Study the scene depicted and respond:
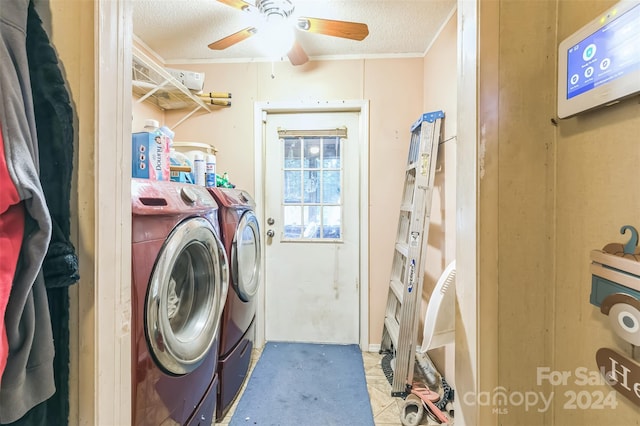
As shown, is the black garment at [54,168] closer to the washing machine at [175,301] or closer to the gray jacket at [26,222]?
the gray jacket at [26,222]

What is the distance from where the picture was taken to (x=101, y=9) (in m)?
0.65

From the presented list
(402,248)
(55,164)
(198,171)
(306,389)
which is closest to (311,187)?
(402,248)

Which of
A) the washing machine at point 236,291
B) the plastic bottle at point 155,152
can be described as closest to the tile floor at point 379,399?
the washing machine at point 236,291

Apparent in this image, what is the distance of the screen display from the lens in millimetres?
465

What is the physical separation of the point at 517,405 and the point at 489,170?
0.59 m

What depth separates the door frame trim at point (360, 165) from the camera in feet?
7.01

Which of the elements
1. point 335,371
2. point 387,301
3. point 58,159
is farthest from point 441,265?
point 58,159

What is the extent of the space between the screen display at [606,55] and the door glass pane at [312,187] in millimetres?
1699

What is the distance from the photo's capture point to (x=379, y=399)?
162cm

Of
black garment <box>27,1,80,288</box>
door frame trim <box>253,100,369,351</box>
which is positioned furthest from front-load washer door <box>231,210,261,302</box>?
black garment <box>27,1,80,288</box>

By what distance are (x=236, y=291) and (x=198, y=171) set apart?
670mm

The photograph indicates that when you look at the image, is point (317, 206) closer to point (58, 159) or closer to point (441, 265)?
point (441, 265)

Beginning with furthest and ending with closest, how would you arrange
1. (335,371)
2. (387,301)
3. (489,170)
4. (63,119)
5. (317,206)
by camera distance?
(317,206) → (387,301) → (335,371) → (489,170) → (63,119)

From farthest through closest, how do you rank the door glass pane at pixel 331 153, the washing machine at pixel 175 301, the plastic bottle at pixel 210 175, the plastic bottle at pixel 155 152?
1. the door glass pane at pixel 331 153
2. the plastic bottle at pixel 210 175
3. the plastic bottle at pixel 155 152
4. the washing machine at pixel 175 301
